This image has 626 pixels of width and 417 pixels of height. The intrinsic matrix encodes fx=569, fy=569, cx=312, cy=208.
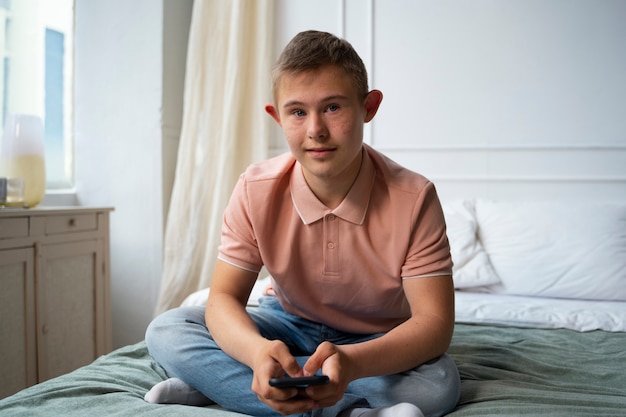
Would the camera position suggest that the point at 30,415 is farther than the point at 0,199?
No

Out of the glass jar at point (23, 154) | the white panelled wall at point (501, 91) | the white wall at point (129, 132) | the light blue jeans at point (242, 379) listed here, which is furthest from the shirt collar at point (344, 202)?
the white wall at point (129, 132)

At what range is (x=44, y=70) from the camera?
270 cm

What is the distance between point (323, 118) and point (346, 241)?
0.26m

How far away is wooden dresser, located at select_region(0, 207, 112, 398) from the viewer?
6.06 ft

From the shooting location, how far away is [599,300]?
2029 millimetres

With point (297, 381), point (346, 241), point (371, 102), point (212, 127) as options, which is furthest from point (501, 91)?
point (297, 381)

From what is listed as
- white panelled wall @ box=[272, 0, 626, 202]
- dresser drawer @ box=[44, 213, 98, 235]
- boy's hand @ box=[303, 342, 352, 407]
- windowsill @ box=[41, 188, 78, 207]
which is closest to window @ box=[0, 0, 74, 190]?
windowsill @ box=[41, 188, 78, 207]

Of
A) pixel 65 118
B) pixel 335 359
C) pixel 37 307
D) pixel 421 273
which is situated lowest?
pixel 37 307

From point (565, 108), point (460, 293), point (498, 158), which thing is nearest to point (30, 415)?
point (460, 293)

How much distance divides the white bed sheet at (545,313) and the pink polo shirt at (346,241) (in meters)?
0.63

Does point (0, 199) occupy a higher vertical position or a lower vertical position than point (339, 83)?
lower

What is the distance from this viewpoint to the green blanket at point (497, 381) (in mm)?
1014

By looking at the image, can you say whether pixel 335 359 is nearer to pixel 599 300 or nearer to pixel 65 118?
pixel 599 300

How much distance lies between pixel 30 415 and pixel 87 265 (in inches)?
53.2
